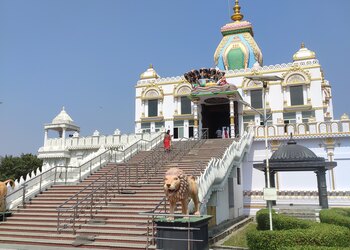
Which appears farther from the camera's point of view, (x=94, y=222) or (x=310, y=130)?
(x=310, y=130)

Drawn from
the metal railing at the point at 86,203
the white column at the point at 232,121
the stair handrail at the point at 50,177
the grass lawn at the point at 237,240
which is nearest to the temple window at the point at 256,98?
the white column at the point at 232,121

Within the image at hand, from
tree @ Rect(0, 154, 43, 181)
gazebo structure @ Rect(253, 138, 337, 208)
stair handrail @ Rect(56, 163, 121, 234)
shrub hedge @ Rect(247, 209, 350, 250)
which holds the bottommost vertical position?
shrub hedge @ Rect(247, 209, 350, 250)

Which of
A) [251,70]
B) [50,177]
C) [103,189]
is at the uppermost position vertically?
[251,70]

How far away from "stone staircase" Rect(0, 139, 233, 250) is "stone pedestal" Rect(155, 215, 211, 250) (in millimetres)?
1636

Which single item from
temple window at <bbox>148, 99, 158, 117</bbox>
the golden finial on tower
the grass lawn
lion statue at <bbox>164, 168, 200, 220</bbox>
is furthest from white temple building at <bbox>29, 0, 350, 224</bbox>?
lion statue at <bbox>164, 168, 200, 220</bbox>

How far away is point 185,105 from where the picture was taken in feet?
112

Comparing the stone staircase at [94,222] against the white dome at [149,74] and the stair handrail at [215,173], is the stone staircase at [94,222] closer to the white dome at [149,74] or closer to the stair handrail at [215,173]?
the stair handrail at [215,173]

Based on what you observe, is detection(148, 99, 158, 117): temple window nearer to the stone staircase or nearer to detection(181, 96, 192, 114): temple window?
detection(181, 96, 192, 114): temple window

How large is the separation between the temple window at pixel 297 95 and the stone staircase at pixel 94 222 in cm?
1663

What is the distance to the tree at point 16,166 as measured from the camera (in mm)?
46844

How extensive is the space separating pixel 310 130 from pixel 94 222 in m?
18.2

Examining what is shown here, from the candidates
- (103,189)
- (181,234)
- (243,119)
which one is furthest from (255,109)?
(181,234)

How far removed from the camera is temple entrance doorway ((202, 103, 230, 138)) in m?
32.4

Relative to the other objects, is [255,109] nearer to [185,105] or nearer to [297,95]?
[297,95]
